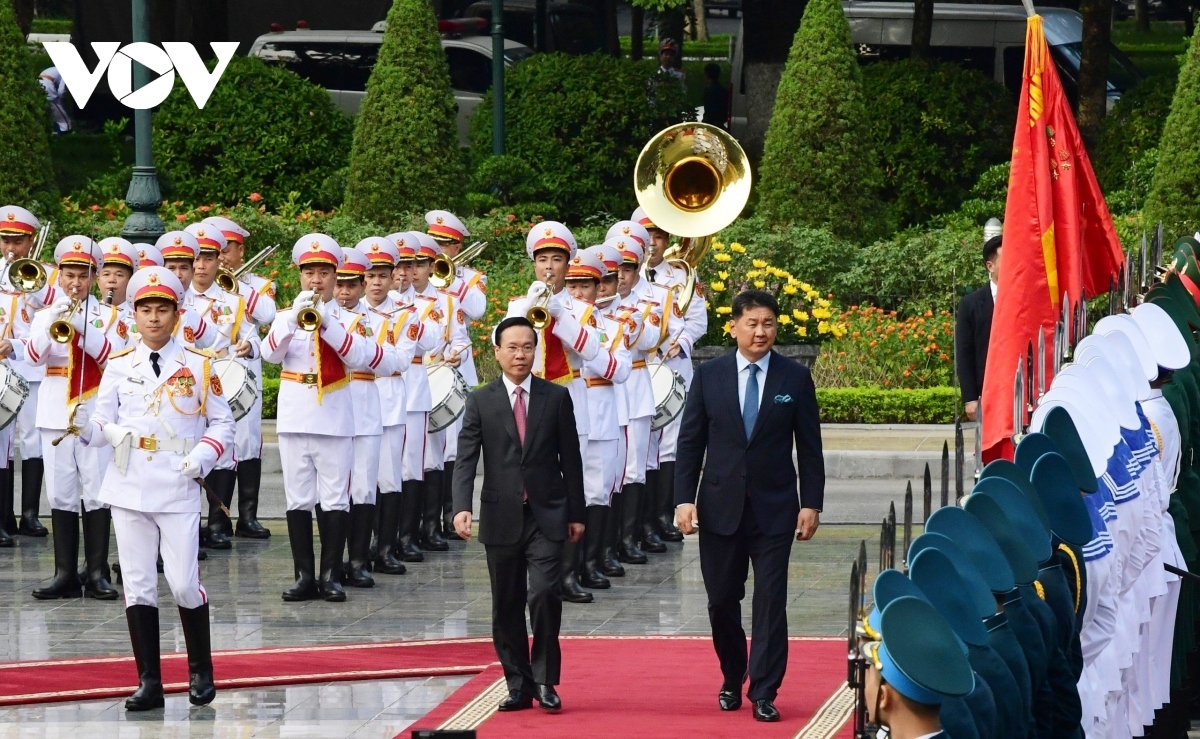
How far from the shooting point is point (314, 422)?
11.9m

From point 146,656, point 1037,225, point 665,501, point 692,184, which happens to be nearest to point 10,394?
point 146,656

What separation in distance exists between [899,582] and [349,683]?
530 cm

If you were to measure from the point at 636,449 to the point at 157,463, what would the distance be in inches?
170

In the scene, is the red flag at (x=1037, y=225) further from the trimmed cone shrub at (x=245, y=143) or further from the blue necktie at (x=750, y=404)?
the trimmed cone shrub at (x=245, y=143)

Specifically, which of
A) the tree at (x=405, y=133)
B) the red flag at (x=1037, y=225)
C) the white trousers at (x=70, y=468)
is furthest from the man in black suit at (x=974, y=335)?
the tree at (x=405, y=133)

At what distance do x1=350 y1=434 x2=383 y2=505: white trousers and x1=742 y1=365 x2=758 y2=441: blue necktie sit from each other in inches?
139

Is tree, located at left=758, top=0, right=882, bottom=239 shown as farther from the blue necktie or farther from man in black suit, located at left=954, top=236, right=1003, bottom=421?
the blue necktie

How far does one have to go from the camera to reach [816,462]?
9281 mm

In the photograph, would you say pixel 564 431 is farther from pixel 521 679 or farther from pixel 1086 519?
pixel 1086 519

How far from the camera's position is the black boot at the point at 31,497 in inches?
545

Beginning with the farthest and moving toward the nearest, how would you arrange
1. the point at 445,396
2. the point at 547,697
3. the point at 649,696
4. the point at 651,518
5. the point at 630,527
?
the point at 651,518
the point at 445,396
the point at 630,527
the point at 649,696
the point at 547,697

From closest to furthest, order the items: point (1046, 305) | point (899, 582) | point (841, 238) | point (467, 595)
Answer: point (899, 582) < point (1046, 305) < point (467, 595) < point (841, 238)

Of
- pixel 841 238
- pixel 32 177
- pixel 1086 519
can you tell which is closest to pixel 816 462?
pixel 1086 519

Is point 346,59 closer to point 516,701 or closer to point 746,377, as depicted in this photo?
point 746,377
